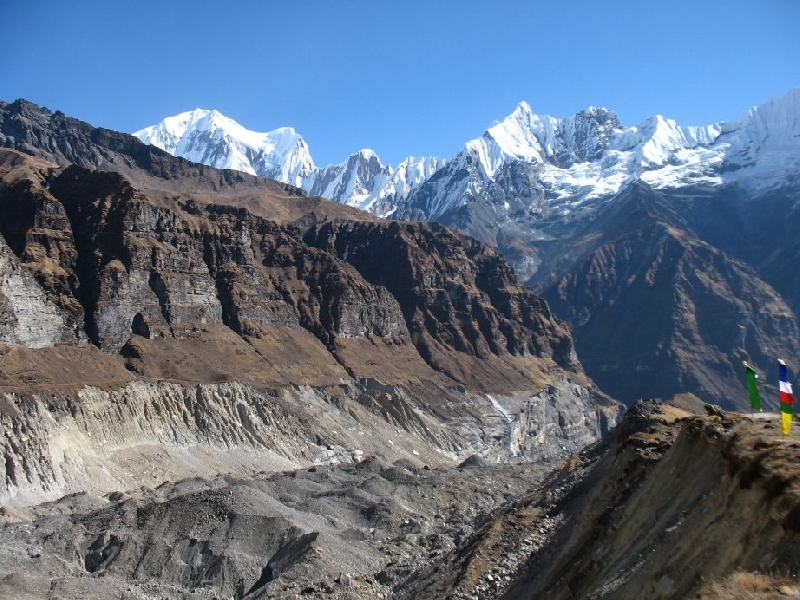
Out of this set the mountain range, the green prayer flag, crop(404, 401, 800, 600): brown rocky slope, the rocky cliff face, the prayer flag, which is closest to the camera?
crop(404, 401, 800, 600): brown rocky slope

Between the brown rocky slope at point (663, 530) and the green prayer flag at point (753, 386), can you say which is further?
the green prayer flag at point (753, 386)

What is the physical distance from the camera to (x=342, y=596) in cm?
4972

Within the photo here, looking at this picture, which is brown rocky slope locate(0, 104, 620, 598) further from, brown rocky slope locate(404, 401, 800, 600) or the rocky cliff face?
brown rocky slope locate(404, 401, 800, 600)

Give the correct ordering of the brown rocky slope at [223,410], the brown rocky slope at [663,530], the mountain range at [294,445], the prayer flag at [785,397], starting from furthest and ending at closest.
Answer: the brown rocky slope at [223,410]
the mountain range at [294,445]
the prayer flag at [785,397]
the brown rocky slope at [663,530]

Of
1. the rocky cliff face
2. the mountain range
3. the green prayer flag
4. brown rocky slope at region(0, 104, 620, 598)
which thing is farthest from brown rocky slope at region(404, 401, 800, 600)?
the rocky cliff face

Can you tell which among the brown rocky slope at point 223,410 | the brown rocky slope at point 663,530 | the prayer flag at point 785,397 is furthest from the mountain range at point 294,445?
the prayer flag at point 785,397

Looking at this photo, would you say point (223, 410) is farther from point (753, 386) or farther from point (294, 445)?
→ point (753, 386)

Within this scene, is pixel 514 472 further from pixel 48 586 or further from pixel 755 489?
pixel 755 489

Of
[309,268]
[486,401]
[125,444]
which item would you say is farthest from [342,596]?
[309,268]

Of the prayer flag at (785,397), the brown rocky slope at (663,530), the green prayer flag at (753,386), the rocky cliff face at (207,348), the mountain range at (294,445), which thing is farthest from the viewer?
the rocky cliff face at (207,348)

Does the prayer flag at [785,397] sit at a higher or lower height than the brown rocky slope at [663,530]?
higher

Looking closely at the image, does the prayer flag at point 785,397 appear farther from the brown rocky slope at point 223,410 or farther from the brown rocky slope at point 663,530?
the brown rocky slope at point 223,410

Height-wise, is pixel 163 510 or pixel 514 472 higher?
pixel 514 472

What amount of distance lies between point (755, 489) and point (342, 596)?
3138cm
